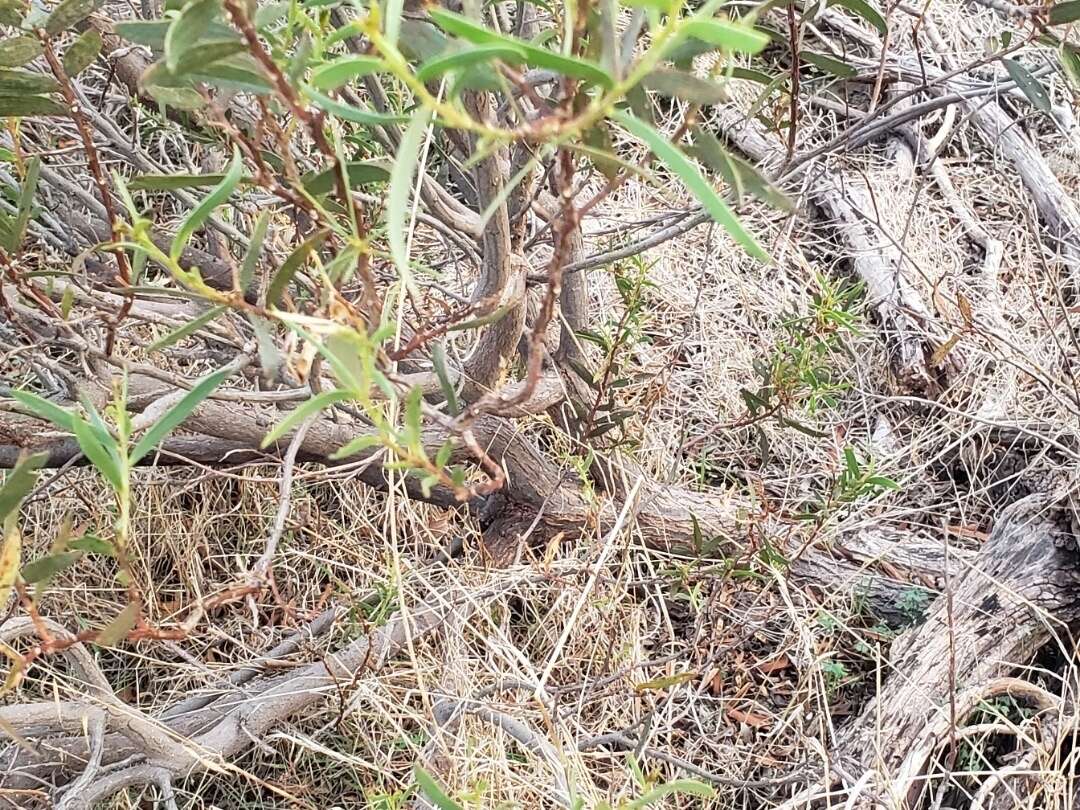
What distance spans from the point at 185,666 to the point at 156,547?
0.98ft

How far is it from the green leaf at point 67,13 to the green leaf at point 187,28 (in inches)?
11.0

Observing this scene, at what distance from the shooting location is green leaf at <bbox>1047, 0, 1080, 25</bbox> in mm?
809

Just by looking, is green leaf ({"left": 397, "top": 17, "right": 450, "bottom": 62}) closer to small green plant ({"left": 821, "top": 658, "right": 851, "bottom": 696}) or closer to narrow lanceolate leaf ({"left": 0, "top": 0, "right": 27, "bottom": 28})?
narrow lanceolate leaf ({"left": 0, "top": 0, "right": 27, "bottom": 28})

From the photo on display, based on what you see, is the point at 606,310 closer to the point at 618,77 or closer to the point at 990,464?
the point at 990,464

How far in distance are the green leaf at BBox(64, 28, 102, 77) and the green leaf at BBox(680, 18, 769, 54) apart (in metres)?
0.53

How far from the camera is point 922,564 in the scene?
5.53 ft

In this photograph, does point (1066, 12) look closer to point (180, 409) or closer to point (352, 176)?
point (352, 176)

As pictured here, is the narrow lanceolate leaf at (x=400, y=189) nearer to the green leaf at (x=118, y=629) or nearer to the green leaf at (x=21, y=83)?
the green leaf at (x=118, y=629)

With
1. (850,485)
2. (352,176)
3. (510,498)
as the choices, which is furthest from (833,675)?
(352,176)

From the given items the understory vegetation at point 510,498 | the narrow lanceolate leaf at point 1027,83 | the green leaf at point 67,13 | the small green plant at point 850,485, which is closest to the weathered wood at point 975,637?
the understory vegetation at point 510,498

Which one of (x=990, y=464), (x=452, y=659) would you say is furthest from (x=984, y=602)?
(x=452, y=659)

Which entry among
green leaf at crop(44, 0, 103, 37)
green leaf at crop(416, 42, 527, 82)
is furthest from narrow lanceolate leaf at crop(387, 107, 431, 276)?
green leaf at crop(44, 0, 103, 37)

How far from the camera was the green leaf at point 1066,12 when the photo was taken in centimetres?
81

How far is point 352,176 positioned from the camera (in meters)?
0.69
